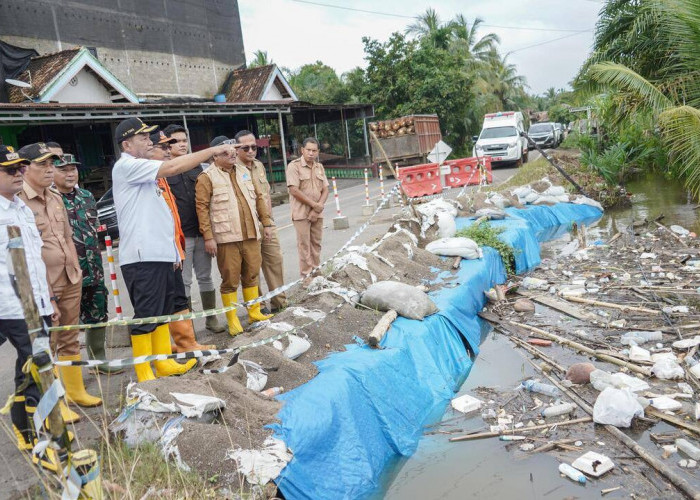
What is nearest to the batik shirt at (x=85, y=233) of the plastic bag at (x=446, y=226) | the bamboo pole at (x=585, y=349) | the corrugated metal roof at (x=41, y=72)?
the bamboo pole at (x=585, y=349)

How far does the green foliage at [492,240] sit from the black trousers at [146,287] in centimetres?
553

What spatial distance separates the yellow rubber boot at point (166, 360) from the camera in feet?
14.6

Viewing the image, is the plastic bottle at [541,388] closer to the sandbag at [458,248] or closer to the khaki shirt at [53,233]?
the sandbag at [458,248]

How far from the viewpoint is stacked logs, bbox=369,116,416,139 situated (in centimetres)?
2298

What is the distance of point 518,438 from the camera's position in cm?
442

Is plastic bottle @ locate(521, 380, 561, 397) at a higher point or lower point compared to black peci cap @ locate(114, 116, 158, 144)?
lower

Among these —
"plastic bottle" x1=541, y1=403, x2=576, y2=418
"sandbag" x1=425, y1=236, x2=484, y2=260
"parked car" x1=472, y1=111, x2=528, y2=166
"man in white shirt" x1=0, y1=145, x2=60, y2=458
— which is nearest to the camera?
"man in white shirt" x1=0, y1=145, x2=60, y2=458

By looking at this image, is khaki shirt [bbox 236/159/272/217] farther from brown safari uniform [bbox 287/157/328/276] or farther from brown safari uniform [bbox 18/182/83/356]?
brown safari uniform [bbox 18/182/83/356]

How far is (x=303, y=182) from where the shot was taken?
6.91 m

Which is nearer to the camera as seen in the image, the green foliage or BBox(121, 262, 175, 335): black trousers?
BBox(121, 262, 175, 335): black trousers

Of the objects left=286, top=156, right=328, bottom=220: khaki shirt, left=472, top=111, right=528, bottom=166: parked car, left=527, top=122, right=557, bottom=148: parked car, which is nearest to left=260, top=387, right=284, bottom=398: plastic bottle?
left=286, top=156, right=328, bottom=220: khaki shirt

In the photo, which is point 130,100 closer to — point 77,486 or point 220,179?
point 220,179

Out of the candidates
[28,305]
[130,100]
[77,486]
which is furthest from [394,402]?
[130,100]

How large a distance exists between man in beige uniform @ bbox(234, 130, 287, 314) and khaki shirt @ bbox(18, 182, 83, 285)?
2.02 meters
